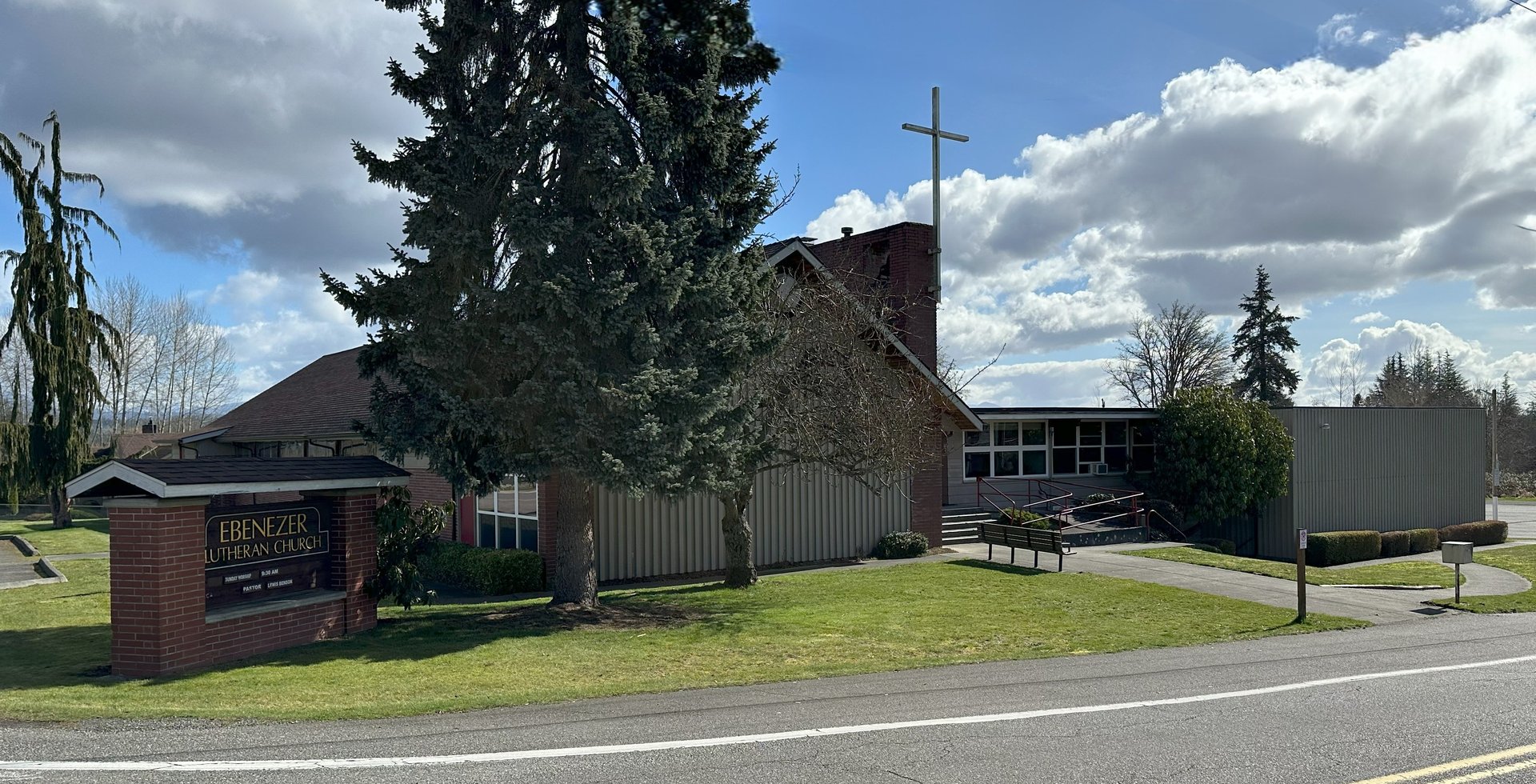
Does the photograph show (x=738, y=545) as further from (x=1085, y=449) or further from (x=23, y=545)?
(x=23, y=545)

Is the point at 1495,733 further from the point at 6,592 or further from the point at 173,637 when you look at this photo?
the point at 6,592

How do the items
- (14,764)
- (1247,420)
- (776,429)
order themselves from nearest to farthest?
(14,764), (776,429), (1247,420)

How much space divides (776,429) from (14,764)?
11.3 meters

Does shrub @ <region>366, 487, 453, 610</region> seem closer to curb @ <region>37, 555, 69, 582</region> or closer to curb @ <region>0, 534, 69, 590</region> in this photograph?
curb @ <region>0, 534, 69, 590</region>

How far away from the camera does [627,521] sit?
18688 millimetres

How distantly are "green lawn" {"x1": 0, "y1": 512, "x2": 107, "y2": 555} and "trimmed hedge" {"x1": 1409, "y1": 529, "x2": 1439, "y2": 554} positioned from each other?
33.5m

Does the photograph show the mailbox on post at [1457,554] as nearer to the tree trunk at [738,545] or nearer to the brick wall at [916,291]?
the brick wall at [916,291]

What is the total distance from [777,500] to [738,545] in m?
3.62

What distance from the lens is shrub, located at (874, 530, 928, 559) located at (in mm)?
21766

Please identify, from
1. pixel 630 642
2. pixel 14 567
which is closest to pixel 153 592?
pixel 630 642

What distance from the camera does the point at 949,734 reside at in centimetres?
762

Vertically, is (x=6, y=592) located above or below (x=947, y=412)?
below

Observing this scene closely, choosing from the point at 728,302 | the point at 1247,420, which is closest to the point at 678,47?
the point at 728,302

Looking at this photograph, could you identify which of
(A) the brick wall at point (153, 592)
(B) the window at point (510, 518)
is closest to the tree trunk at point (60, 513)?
(B) the window at point (510, 518)
